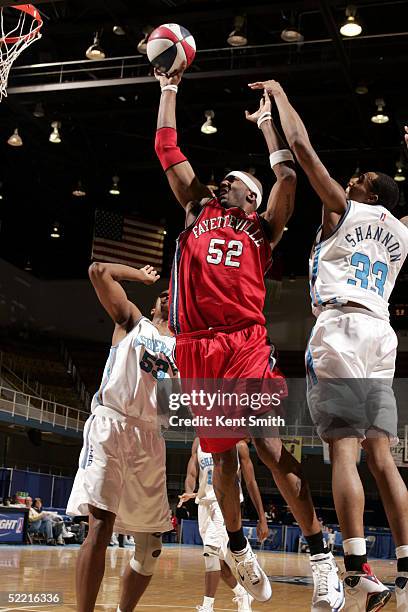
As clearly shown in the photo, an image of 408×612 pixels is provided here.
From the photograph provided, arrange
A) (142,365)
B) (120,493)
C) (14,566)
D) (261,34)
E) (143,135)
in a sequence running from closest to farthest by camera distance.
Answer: (120,493) < (142,365) < (14,566) < (261,34) < (143,135)

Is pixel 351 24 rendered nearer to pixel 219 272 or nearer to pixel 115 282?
pixel 115 282

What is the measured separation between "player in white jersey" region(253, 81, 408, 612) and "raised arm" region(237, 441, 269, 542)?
7.17 ft

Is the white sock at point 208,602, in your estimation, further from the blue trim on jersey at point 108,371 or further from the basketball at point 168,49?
the basketball at point 168,49

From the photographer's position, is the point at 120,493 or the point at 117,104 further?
the point at 117,104

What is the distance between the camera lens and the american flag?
Answer: 1639 centimetres

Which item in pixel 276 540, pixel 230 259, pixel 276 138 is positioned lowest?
pixel 276 540

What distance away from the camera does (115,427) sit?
5.11 m

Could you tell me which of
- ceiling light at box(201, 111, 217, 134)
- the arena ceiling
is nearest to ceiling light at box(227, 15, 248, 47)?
the arena ceiling

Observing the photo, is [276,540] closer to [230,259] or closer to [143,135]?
[143,135]

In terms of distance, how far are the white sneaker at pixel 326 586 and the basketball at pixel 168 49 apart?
2.93 m

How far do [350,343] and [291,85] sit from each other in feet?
36.2

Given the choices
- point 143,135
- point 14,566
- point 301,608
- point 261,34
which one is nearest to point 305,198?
point 143,135

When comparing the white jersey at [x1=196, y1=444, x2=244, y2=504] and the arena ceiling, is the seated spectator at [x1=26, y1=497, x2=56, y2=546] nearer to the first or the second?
the arena ceiling

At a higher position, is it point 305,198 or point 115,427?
point 305,198
